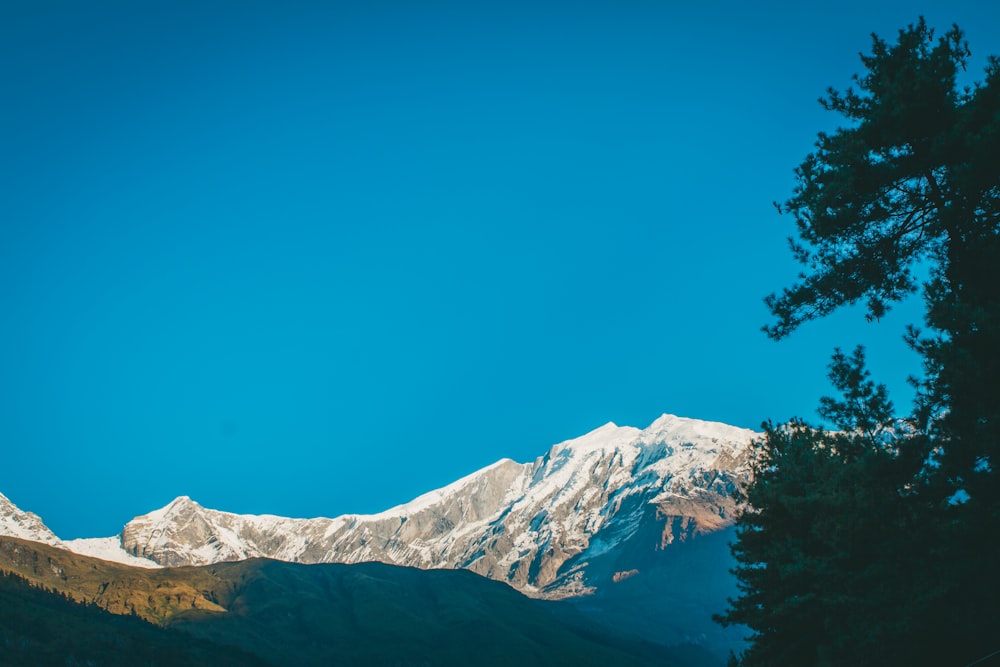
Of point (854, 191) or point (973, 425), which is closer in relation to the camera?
point (973, 425)

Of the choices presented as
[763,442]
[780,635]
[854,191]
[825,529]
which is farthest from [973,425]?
[763,442]

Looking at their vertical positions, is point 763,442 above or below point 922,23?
below

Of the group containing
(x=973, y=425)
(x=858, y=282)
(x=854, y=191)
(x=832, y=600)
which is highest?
(x=854, y=191)

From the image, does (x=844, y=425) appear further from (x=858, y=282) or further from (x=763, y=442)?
(x=763, y=442)

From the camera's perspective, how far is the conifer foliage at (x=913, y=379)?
17.7 metres

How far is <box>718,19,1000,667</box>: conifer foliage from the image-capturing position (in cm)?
1766

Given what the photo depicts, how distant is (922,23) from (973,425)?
13891 mm

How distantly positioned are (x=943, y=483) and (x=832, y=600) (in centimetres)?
526

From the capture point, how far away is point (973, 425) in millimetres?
18516

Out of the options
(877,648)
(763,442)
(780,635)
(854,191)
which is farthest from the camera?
(763,442)

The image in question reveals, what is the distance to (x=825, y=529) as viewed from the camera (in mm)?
22797

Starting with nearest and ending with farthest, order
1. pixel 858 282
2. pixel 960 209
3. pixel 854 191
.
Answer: pixel 960 209, pixel 854 191, pixel 858 282

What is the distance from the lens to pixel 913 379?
20500mm

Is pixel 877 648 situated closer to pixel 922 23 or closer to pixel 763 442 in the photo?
pixel 922 23
